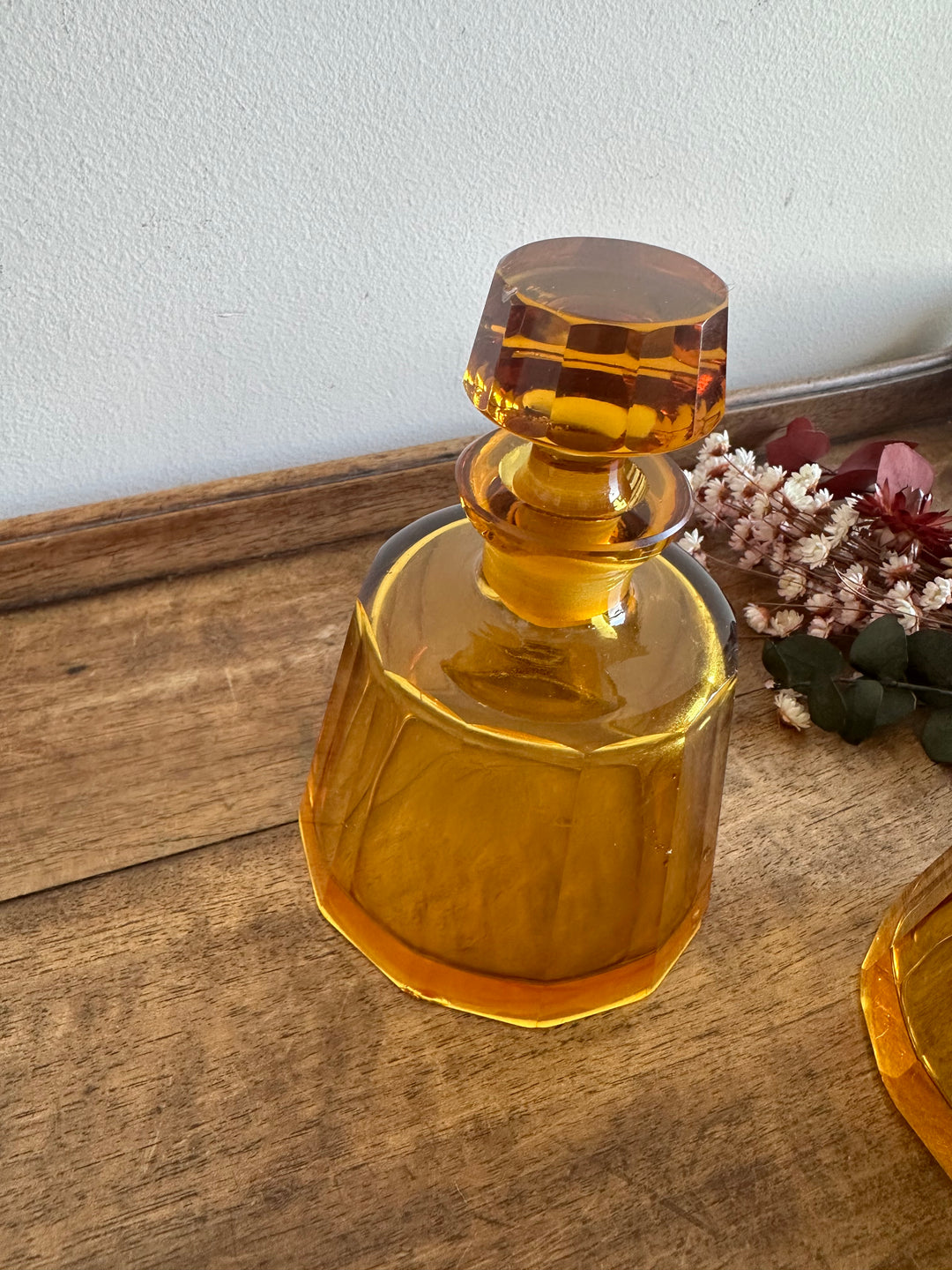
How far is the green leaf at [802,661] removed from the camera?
44cm

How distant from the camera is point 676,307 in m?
0.24

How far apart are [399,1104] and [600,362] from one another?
0.71ft

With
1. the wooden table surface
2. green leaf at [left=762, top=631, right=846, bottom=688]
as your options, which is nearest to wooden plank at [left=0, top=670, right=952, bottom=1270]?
the wooden table surface

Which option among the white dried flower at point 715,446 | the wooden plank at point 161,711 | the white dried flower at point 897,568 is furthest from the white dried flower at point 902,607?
the wooden plank at point 161,711

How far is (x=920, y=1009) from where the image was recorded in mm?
312

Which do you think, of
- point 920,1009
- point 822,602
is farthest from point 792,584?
point 920,1009

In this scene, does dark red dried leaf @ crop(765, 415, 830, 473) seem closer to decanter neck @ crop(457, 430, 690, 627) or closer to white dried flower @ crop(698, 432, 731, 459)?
white dried flower @ crop(698, 432, 731, 459)

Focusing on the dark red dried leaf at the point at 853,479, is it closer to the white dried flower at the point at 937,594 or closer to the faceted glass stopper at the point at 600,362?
the white dried flower at the point at 937,594

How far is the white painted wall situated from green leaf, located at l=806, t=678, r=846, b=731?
0.73ft

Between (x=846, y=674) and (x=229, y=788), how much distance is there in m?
0.27

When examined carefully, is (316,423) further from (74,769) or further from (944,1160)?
(944,1160)

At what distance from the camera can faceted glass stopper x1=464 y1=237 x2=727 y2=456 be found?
0.74ft

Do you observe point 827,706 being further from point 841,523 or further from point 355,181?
point 355,181

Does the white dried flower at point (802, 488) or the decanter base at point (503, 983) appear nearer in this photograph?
the decanter base at point (503, 983)
